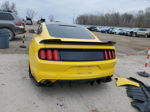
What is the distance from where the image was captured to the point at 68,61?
2.79 metres

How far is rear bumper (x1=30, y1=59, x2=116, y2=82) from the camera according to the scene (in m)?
2.72

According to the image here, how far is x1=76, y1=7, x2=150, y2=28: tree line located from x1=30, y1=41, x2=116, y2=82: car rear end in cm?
6059

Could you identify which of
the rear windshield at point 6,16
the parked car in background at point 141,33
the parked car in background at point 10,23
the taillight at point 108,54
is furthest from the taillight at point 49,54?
the parked car in background at point 141,33

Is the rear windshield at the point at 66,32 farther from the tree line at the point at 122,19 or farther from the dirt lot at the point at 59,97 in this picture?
the tree line at the point at 122,19

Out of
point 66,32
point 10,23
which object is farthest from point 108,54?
point 10,23

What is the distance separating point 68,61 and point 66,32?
1213 millimetres

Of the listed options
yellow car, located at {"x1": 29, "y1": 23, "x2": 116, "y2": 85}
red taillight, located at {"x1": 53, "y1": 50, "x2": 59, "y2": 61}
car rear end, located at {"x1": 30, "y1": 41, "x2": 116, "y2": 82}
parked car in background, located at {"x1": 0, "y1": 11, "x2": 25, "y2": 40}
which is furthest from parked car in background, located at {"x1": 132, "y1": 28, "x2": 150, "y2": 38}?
red taillight, located at {"x1": 53, "y1": 50, "x2": 59, "y2": 61}

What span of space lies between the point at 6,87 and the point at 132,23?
69.2m

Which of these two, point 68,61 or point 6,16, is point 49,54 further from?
point 6,16

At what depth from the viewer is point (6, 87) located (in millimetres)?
3354

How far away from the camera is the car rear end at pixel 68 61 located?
273cm

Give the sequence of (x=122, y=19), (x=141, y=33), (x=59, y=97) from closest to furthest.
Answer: (x=59, y=97) < (x=141, y=33) < (x=122, y=19)

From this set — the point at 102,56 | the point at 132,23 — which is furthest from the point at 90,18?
the point at 102,56

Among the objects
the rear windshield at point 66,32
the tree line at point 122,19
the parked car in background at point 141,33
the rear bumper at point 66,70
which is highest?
the tree line at point 122,19
